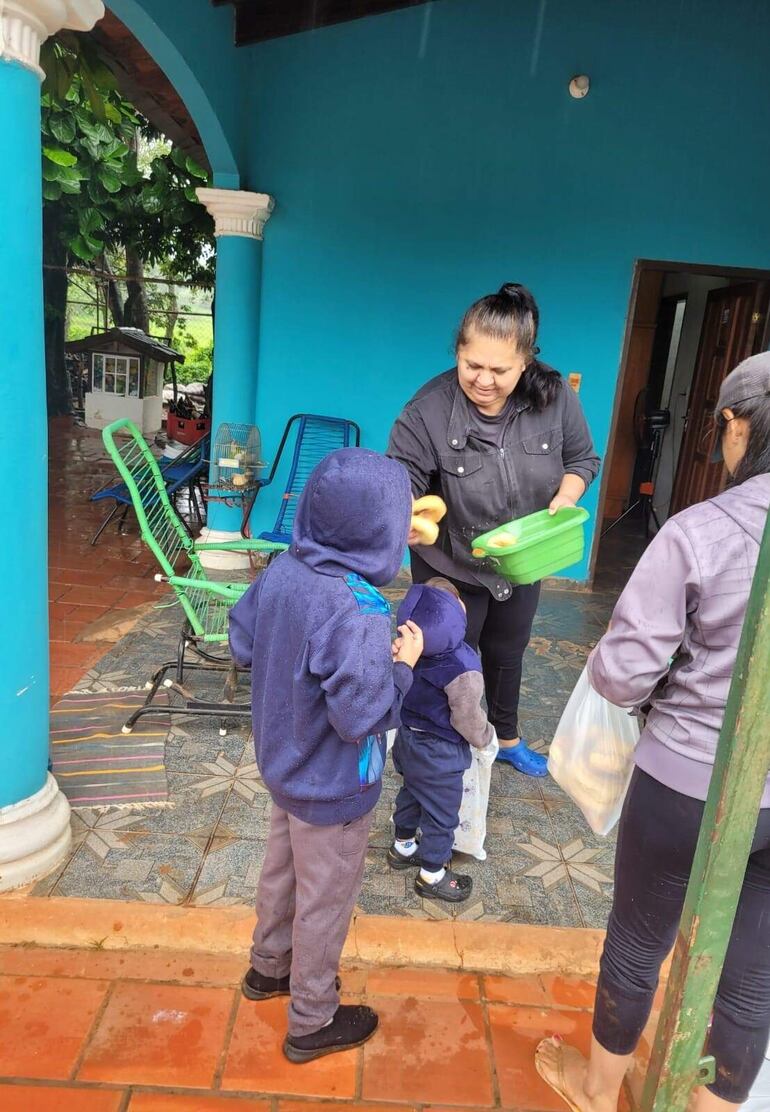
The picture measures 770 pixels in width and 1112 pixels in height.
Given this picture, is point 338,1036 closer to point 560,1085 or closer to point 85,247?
point 560,1085

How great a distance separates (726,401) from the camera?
1.32m

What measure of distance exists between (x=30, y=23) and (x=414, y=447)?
1433mm

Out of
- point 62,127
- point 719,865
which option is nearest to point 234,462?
point 62,127

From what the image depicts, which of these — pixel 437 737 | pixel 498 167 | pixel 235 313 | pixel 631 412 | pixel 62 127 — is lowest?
pixel 437 737

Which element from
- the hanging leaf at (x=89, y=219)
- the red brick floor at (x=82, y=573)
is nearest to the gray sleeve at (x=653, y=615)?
the red brick floor at (x=82, y=573)

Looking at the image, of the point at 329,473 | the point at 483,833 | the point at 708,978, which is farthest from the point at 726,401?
the point at 483,833

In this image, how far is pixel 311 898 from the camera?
65.8 inches

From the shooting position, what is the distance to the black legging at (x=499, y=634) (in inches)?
104

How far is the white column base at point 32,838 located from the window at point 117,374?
7.96m

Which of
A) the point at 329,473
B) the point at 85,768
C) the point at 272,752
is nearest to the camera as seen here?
the point at 329,473

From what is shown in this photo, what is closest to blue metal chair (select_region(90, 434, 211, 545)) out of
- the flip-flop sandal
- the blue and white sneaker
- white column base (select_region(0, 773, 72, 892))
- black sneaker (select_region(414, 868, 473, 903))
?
the blue and white sneaker

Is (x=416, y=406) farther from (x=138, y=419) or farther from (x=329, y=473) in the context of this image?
(x=138, y=419)

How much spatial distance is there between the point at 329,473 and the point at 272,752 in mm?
583

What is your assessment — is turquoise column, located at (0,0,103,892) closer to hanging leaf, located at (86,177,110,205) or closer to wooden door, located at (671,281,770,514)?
wooden door, located at (671,281,770,514)
